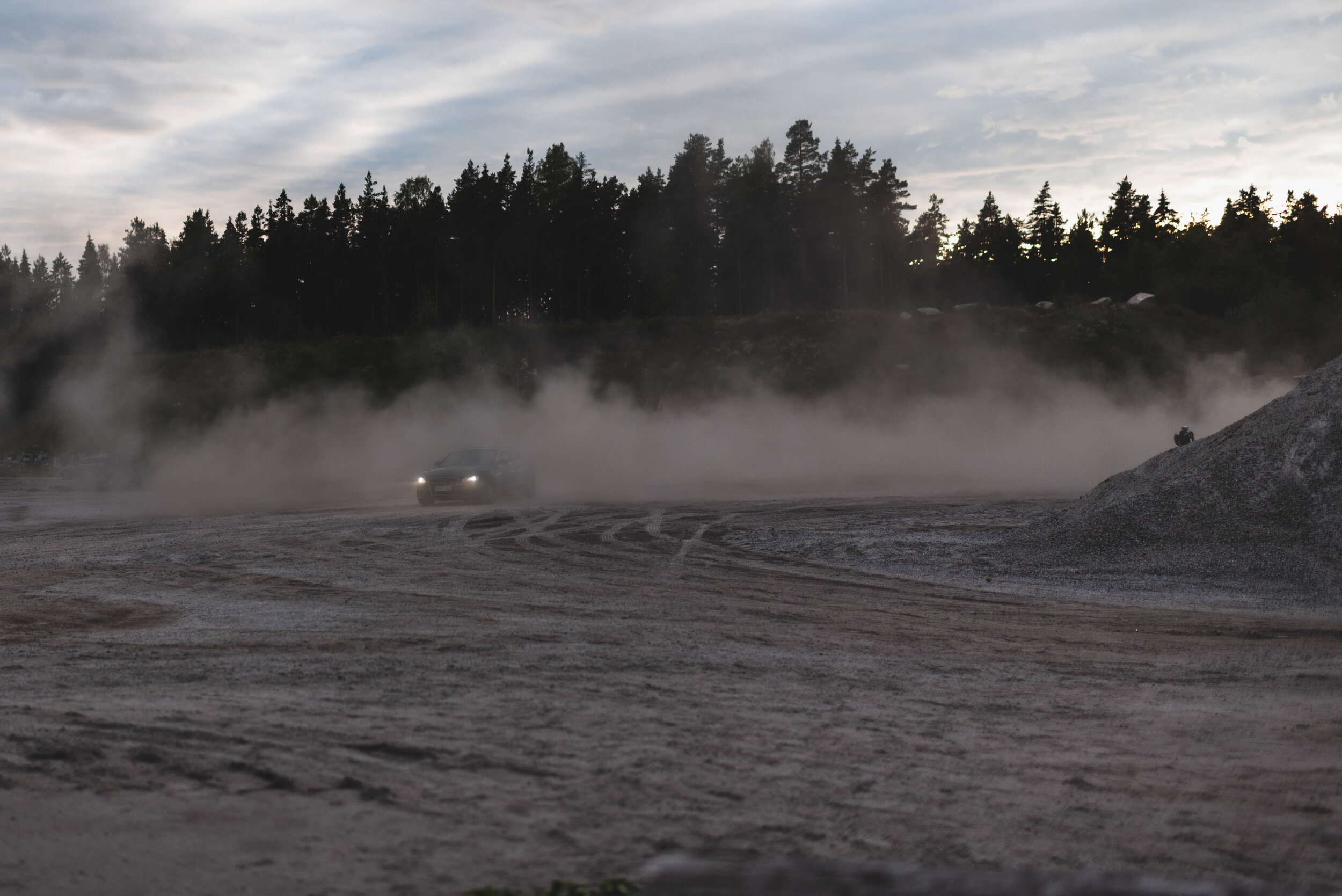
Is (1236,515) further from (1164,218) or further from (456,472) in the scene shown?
(1164,218)

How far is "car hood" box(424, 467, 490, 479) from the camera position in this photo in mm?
24375

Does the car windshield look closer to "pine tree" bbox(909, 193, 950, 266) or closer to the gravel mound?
the gravel mound

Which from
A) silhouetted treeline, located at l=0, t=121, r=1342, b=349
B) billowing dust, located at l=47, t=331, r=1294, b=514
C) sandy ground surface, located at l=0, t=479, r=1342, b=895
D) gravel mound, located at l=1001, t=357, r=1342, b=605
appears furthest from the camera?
silhouetted treeline, located at l=0, t=121, r=1342, b=349

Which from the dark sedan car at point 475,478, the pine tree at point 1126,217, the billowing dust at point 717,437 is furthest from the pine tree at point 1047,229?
the dark sedan car at point 475,478

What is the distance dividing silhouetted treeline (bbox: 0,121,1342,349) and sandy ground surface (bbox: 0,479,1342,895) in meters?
55.5

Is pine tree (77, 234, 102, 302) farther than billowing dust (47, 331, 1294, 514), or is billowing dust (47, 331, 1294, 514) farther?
pine tree (77, 234, 102, 302)

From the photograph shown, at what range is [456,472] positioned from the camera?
24469mm

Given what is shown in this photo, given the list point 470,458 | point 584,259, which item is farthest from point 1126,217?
point 470,458

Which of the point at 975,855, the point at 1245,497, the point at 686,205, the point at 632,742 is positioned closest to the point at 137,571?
the point at 632,742

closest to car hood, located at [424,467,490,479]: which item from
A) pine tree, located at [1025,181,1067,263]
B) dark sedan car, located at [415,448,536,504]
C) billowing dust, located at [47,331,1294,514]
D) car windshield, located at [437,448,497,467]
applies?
dark sedan car, located at [415,448,536,504]

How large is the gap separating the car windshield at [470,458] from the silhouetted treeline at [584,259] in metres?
38.9

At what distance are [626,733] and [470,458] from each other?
21.2 metres

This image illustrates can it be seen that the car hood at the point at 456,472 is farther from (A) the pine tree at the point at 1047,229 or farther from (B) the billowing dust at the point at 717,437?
(A) the pine tree at the point at 1047,229

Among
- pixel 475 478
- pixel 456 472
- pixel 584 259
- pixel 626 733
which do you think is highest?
pixel 584 259
